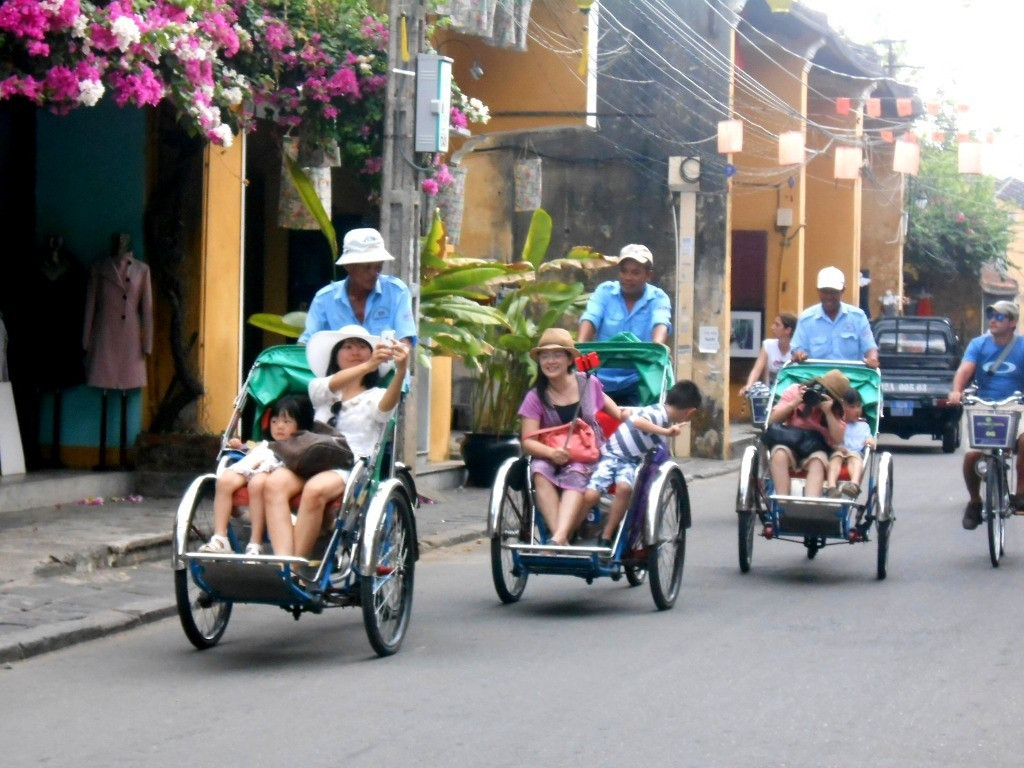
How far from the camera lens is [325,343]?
295 inches

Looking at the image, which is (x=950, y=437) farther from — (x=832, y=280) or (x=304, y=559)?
(x=304, y=559)

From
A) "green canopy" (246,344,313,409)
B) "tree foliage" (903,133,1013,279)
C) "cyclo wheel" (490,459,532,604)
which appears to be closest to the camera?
"green canopy" (246,344,313,409)

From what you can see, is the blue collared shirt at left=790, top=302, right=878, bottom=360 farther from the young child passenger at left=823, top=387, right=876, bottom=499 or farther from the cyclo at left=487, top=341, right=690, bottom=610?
the cyclo at left=487, top=341, right=690, bottom=610

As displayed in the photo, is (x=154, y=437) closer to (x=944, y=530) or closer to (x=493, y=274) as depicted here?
(x=493, y=274)

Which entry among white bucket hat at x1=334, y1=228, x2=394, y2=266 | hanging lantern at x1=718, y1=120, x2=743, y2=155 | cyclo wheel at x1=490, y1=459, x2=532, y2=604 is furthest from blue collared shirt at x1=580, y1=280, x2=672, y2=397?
hanging lantern at x1=718, y1=120, x2=743, y2=155

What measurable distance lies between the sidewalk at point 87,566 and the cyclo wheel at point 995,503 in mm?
3956

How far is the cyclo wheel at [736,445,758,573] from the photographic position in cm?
982

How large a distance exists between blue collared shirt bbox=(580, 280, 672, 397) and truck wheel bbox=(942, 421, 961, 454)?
14.0m

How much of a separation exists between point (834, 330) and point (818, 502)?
2145mm

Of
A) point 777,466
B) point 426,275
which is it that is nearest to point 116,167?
point 426,275

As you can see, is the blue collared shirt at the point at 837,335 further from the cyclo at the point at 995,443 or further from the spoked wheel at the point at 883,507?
the spoked wheel at the point at 883,507

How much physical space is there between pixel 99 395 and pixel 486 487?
4.39 metres

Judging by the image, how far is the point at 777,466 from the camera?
Answer: 9.88 meters

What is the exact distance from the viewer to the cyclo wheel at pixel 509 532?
8.32 metres
